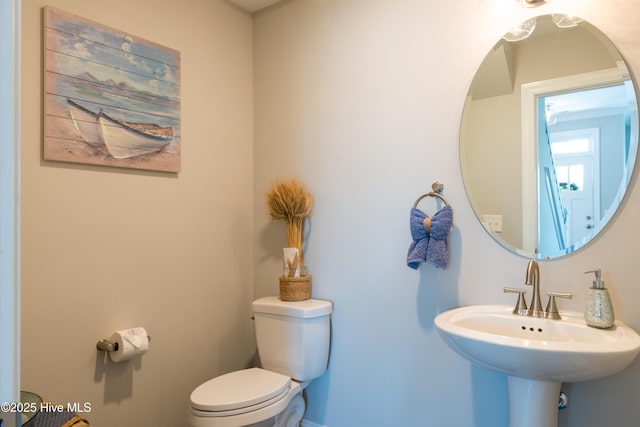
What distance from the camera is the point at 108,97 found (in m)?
1.74

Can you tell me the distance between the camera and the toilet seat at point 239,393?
1590mm

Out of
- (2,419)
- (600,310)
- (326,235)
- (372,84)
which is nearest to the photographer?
(2,419)

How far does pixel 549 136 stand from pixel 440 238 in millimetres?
565

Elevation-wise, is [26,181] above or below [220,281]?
above

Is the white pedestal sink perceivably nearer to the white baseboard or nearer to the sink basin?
the sink basin

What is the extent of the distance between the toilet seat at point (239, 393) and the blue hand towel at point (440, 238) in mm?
869

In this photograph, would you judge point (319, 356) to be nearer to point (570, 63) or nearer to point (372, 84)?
point (372, 84)

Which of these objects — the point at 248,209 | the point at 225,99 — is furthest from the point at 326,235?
the point at 225,99

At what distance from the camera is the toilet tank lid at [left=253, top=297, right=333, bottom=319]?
1.94 meters

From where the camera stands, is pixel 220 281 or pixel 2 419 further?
pixel 220 281

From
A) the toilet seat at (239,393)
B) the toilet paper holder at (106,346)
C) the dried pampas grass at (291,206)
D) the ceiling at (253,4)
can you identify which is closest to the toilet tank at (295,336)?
the toilet seat at (239,393)

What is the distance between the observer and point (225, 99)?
2.27 meters

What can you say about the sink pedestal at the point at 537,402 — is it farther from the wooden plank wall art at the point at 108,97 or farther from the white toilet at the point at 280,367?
the wooden plank wall art at the point at 108,97

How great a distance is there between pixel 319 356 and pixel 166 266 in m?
0.88
